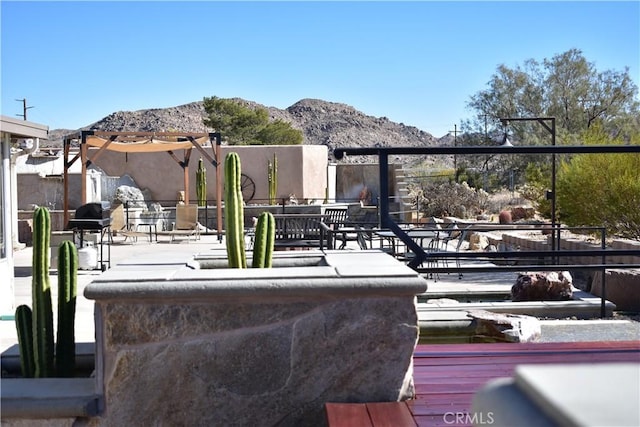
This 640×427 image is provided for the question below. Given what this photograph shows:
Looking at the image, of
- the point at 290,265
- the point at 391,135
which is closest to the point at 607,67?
the point at 290,265

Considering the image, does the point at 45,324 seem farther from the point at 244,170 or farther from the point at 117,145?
the point at 244,170

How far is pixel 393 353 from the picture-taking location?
2551 millimetres

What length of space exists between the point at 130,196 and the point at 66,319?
17.5 m

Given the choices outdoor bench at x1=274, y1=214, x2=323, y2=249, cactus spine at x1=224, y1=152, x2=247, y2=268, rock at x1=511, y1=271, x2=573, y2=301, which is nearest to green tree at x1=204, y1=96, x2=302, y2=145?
outdoor bench at x1=274, y1=214, x2=323, y2=249

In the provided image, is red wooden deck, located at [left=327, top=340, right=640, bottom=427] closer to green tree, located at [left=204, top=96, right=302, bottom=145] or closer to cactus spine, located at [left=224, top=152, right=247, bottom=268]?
cactus spine, located at [left=224, top=152, right=247, bottom=268]

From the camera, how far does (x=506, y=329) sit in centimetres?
528

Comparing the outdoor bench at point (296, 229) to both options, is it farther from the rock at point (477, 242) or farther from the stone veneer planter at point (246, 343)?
the stone veneer planter at point (246, 343)

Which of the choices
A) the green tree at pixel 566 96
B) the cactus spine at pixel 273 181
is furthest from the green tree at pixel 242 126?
the cactus spine at pixel 273 181

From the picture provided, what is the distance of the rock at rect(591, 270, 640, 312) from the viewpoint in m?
8.31

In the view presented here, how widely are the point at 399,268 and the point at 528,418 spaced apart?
2083mm

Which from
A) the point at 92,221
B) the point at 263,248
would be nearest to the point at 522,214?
the point at 92,221

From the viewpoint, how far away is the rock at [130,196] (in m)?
19.5

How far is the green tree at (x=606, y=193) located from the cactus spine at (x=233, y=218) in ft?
31.8

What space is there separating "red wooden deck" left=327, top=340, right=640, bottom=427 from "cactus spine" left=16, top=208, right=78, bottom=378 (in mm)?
1178
